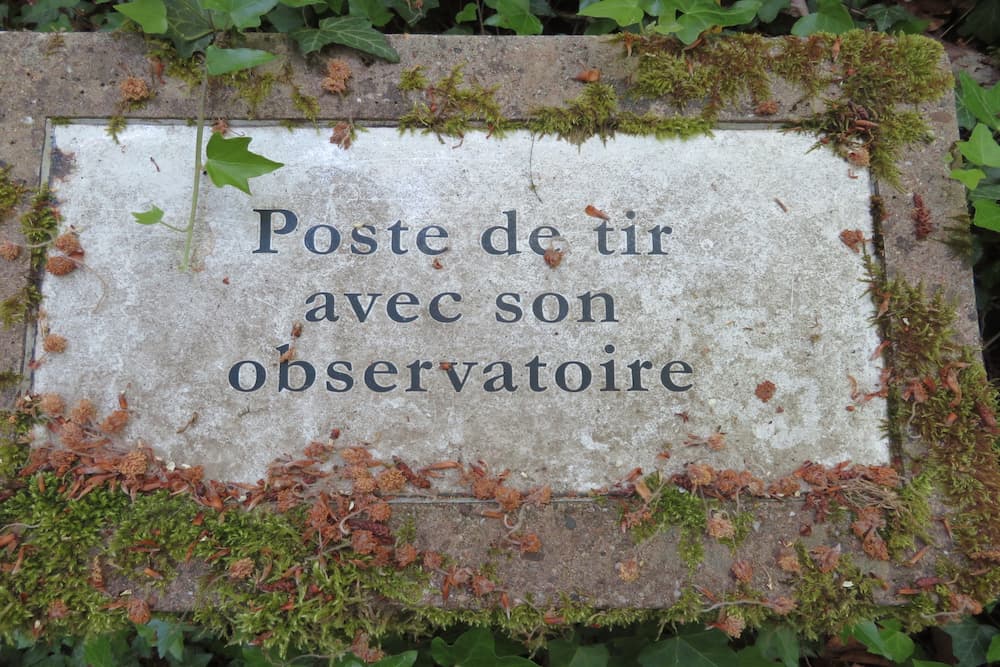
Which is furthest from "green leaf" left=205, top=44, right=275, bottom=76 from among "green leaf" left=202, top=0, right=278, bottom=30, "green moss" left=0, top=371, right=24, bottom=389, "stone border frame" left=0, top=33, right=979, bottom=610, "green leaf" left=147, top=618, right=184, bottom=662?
"green leaf" left=147, top=618, right=184, bottom=662

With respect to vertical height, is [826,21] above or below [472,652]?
above

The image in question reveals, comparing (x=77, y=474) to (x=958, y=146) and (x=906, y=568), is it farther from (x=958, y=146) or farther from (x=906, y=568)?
(x=958, y=146)

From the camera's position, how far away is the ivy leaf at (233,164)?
5.76 ft

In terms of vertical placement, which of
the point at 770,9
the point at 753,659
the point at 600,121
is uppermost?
the point at 770,9

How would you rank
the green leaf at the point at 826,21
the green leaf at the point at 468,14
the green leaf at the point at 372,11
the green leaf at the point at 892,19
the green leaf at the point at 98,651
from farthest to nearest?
the green leaf at the point at 892,19 → the green leaf at the point at 468,14 → the green leaf at the point at 826,21 → the green leaf at the point at 372,11 → the green leaf at the point at 98,651

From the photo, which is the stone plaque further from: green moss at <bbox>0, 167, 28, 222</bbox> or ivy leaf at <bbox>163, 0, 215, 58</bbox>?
ivy leaf at <bbox>163, 0, 215, 58</bbox>

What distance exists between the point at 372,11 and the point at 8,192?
1328 millimetres

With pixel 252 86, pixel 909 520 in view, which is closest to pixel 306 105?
pixel 252 86

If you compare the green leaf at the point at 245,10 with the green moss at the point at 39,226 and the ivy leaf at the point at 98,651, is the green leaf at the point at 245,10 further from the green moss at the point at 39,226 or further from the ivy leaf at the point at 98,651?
the ivy leaf at the point at 98,651

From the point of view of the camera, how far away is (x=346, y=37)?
2.03 metres

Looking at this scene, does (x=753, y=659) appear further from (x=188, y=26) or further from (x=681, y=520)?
(x=188, y=26)

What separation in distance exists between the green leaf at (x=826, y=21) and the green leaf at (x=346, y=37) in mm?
1466

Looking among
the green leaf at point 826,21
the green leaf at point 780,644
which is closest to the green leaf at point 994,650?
the green leaf at point 780,644

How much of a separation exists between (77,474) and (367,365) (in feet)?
3.03
